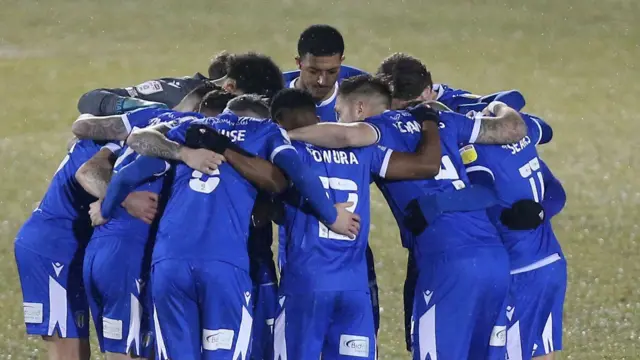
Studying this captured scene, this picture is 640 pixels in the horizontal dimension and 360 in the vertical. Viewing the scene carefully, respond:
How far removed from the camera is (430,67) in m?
29.4

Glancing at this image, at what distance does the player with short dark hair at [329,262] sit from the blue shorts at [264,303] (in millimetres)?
458

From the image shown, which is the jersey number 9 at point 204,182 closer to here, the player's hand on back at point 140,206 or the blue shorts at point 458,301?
the player's hand on back at point 140,206

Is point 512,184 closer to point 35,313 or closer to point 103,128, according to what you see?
point 103,128

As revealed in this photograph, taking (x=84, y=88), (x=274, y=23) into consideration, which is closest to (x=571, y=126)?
(x=84, y=88)

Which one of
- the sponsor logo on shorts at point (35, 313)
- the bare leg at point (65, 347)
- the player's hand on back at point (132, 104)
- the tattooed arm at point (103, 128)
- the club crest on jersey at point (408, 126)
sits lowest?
the bare leg at point (65, 347)

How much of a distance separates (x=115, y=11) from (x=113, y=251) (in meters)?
29.1

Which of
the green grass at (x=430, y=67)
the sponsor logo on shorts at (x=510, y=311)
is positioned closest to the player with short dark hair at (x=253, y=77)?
the sponsor logo on shorts at (x=510, y=311)

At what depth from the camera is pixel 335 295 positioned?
22.4ft

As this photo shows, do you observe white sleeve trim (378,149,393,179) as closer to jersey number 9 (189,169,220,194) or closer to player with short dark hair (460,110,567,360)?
player with short dark hair (460,110,567,360)

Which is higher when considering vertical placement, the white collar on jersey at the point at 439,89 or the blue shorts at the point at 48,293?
the white collar on jersey at the point at 439,89

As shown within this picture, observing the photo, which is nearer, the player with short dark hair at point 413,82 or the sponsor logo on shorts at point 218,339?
the sponsor logo on shorts at point 218,339

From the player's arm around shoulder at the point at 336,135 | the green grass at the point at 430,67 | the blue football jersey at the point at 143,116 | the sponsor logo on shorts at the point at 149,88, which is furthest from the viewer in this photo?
the green grass at the point at 430,67

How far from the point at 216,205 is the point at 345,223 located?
28.6 inches

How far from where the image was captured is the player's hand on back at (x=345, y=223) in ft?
22.4
